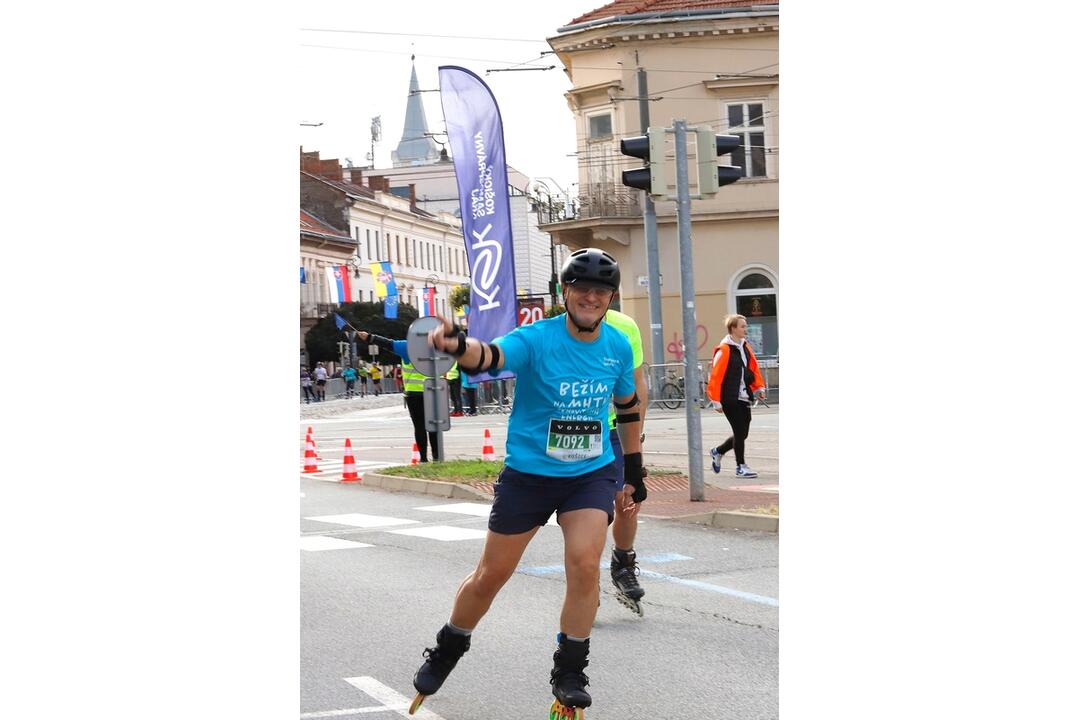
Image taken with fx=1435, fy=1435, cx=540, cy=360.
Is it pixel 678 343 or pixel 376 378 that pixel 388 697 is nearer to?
pixel 678 343

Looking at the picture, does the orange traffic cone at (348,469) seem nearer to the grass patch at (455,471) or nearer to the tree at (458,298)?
the grass patch at (455,471)

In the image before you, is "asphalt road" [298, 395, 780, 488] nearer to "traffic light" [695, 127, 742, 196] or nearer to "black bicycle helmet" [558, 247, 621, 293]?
"traffic light" [695, 127, 742, 196]

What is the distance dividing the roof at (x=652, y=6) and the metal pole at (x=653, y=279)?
3696 millimetres

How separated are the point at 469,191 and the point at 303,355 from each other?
196 feet

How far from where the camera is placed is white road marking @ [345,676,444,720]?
5.97m

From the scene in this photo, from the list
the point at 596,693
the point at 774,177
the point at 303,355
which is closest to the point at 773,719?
the point at 596,693

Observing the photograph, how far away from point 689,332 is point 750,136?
A: 91.3ft

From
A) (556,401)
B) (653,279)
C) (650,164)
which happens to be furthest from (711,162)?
(653,279)

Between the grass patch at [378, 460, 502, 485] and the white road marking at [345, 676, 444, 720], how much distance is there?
9.17m

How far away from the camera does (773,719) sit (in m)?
5.78

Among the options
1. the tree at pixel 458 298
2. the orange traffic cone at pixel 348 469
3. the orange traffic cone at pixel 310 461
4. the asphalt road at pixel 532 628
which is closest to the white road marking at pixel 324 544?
the asphalt road at pixel 532 628

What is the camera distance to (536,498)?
5883mm
